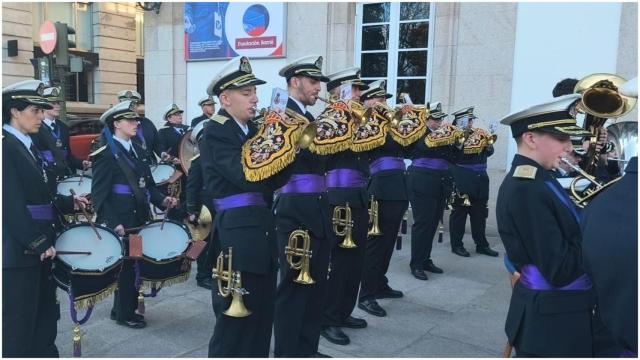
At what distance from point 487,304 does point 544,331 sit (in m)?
3.38

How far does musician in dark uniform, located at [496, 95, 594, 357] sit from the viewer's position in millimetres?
2637

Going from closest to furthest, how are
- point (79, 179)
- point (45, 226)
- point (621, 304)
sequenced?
point (621, 304)
point (45, 226)
point (79, 179)

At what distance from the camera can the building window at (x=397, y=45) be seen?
10570 mm

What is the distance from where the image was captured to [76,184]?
763cm

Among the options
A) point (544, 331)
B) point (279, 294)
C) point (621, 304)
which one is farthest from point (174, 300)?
point (621, 304)

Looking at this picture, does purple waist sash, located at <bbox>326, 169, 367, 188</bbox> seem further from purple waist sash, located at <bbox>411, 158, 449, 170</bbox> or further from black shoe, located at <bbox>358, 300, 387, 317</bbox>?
purple waist sash, located at <bbox>411, 158, 449, 170</bbox>

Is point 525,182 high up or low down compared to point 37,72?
down

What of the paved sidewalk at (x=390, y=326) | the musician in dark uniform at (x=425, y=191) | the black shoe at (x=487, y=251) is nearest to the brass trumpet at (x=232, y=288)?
the paved sidewalk at (x=390, y=326)

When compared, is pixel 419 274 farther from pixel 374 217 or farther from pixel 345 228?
pixel 345 228

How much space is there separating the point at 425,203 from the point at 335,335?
102 inches

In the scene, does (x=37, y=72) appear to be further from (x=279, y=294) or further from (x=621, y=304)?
(x=621, y=304)

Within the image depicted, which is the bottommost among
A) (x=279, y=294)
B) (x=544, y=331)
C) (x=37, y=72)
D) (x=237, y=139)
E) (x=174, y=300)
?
(x=174, y=300)

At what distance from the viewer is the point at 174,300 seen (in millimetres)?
5945

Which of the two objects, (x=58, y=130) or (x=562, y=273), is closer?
(x=562, y=273)
